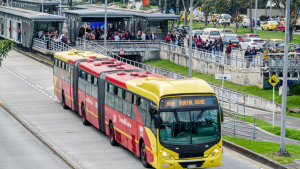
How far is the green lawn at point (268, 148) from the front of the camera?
16016 millimetres

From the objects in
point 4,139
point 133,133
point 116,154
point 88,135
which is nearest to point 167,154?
point 133,133

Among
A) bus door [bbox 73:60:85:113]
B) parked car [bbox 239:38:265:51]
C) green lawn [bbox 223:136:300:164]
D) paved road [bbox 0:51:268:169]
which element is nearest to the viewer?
green lawn [bbox 223:136:300:164]

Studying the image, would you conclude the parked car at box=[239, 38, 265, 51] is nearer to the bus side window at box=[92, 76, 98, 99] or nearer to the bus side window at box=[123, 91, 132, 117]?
the bus side window at box=[92, 76, 98, 99]

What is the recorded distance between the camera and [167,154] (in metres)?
14.0

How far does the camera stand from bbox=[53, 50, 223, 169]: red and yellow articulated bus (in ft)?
45.9

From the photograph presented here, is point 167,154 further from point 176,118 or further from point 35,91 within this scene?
point 35,91

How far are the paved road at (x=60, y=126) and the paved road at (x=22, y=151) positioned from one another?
60cm

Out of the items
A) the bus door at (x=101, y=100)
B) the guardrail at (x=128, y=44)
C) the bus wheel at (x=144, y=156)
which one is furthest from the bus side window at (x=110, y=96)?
the guardrail at (x=128, y=44)

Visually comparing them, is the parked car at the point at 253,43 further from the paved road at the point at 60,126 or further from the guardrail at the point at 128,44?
the paved road at the point at 60,126

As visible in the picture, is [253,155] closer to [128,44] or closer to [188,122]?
[188,122]

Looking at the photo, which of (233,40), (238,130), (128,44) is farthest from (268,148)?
(233,40)

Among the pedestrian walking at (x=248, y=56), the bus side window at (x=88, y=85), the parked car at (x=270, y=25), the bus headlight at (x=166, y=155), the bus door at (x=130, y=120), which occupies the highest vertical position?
the parked car at (x=270, y=25)

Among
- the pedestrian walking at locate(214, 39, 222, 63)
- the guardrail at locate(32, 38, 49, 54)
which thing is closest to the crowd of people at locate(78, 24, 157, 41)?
the guardrail at locate(32, 38, 49, 54)

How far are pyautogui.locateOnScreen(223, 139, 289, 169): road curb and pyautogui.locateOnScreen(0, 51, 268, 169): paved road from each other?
7.7 inches
